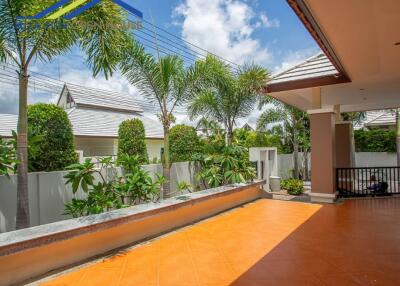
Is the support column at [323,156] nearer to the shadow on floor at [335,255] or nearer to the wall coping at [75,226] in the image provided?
the shadow on floor at [335,255]

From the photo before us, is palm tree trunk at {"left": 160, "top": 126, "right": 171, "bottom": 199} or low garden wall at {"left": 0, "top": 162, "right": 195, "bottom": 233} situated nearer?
low garden wall at {"left": 0, "top": 162, "right": 195, "bottom": 233}

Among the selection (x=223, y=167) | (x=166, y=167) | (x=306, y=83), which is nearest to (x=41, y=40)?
(x=166, y=167)

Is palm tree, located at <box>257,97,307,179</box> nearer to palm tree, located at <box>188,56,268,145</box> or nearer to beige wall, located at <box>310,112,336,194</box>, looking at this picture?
beige wall, located at <box>310,112,336,194</box>

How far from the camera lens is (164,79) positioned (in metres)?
5.81

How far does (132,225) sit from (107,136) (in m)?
12.1

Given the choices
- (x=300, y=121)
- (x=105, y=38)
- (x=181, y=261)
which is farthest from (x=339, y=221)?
(x=300, y=121)

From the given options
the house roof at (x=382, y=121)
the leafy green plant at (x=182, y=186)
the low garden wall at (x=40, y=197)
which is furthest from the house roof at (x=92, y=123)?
the house roof at (x=382, y=121)

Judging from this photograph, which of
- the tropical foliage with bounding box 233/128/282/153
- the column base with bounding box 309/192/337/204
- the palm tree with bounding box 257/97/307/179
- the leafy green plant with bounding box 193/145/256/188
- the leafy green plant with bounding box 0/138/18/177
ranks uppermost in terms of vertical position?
the palm tree with bounding box 257/97/307/179

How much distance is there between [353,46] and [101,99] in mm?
17541

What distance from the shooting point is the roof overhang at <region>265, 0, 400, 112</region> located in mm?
3457

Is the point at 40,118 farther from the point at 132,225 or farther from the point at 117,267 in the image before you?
the point at 117,267

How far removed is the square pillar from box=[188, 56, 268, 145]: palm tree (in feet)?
12.7

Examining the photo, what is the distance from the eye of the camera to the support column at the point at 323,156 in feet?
25.4

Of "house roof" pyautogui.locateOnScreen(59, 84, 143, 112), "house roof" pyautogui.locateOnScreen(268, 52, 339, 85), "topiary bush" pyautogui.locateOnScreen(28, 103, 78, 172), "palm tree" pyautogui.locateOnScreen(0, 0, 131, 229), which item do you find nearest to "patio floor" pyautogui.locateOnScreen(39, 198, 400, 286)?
"palm tree" pyautogui.locateOnScreen(0, 0, 131, 229)
